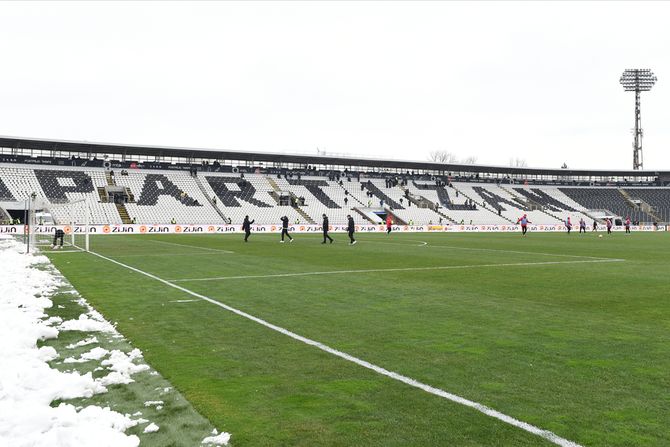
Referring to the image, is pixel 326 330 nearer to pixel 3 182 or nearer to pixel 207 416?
pixel 207 416

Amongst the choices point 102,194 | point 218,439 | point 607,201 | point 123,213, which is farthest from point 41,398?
point 607,201

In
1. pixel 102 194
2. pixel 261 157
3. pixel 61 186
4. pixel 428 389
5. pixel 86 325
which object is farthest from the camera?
pixel 261 157

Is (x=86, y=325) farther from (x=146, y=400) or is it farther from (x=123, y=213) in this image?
(x=123, y=213)

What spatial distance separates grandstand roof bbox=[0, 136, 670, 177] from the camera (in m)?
63.7

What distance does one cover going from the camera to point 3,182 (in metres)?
58.3

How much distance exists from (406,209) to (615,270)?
55.8 metres

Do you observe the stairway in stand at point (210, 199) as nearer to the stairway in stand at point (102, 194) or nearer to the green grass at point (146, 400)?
the stairway in stand at point (102, 194)

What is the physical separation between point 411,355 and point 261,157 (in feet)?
231

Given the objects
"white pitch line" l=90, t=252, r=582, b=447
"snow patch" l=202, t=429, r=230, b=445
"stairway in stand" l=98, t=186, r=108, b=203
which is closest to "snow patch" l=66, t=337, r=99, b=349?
"white pitch line" l=90, t=252, r=582, b=447

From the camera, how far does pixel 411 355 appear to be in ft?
22.8

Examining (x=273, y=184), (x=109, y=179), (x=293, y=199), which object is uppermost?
(x=273, y=184)

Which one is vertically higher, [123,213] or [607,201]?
[607,201]

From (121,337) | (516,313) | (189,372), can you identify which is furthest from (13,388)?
(516,313)

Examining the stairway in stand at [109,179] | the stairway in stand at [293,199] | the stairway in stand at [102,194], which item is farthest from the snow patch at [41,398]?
the stairway in stand at [109,179]
